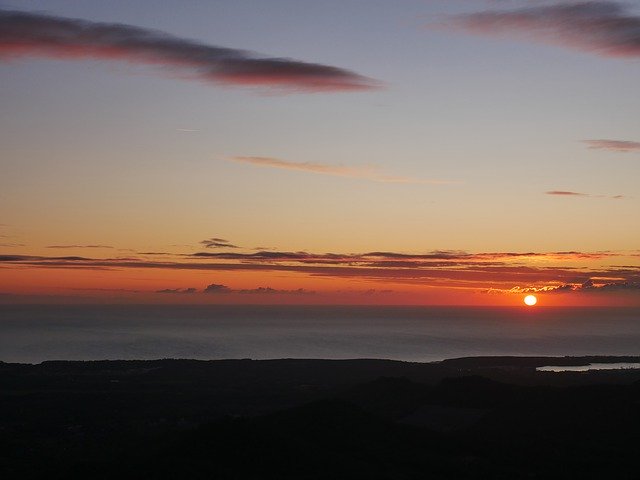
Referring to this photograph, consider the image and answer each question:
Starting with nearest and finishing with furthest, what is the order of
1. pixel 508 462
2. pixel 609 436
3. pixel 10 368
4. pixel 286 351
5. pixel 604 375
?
1. pixel 508 462
2. pixel 609 436
3. pixel 604 375
4. pixel 10 368
5. pixel 286 351

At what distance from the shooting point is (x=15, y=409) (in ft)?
212

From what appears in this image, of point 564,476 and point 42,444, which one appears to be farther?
point 42,444

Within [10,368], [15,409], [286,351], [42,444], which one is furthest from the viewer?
[286,351]

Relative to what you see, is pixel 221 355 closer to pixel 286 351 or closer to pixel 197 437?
pixel 286 351

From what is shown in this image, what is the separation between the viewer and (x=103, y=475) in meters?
34.2

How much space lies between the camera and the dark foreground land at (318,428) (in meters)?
37.5

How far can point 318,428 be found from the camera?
146 ft

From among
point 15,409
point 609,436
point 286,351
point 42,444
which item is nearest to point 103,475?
point 42,444

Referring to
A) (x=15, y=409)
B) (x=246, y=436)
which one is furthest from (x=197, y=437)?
(x=15, y=409)

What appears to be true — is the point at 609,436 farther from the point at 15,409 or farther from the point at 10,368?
the point at 10,368

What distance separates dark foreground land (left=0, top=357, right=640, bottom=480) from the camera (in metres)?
37.5

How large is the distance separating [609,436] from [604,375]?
4158 centimetres

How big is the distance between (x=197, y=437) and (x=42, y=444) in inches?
647

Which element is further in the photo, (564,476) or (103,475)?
(564,476)
